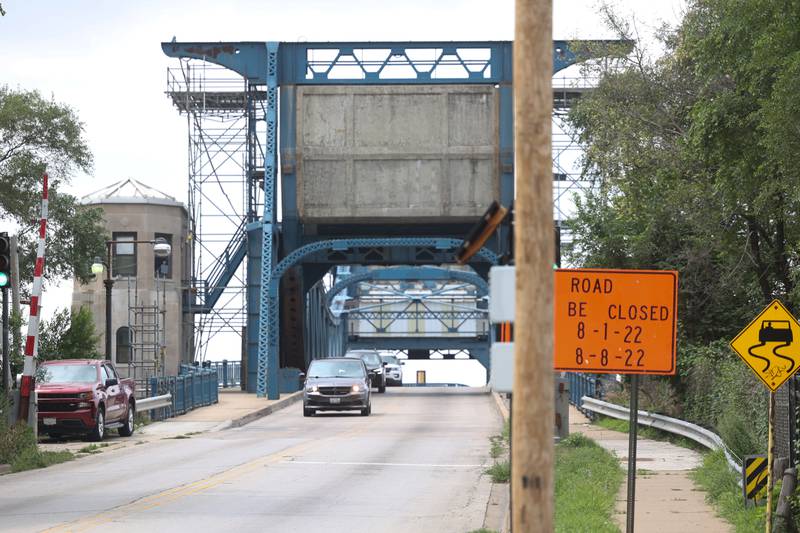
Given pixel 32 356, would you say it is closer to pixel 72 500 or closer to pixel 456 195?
pixel 72 500

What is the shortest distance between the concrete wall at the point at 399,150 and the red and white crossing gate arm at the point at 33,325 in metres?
26.8

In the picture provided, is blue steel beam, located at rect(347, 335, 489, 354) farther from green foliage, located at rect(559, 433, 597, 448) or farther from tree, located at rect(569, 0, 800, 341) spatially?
green foliage, located at rect(559, 433, 597, 448)

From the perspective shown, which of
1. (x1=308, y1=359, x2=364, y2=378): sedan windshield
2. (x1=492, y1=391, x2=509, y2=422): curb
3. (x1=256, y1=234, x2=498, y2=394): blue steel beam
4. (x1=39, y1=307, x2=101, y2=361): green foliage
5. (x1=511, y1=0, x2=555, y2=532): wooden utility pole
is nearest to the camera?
(x1=511, y1=0, x2=555, y2=532): wooden utility pole

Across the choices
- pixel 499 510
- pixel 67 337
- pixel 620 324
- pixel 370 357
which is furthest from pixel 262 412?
pixel 620 324

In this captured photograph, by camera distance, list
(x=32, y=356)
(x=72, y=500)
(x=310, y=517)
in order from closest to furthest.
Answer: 1. (x=310, y=517)
2. (x=72, y=500)
3. (x=32, y=356)

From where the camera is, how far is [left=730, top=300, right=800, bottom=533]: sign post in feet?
44.0

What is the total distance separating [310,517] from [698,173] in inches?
472

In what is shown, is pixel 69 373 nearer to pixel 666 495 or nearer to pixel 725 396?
pixel 725 396

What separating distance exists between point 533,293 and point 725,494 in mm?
9062

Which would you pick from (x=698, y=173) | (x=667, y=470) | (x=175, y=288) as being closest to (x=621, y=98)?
(x=698, y=173)

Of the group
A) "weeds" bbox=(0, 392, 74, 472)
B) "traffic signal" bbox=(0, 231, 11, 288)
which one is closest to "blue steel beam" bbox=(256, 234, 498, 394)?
"weeds" bbox=(0, 392, 74, 472)

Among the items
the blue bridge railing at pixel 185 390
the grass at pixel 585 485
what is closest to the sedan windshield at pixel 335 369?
the blue bridge railing at pixel 185 390

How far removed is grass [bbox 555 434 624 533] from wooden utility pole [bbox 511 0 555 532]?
5.69 metres

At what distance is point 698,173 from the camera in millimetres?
24594
